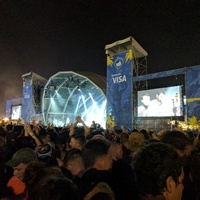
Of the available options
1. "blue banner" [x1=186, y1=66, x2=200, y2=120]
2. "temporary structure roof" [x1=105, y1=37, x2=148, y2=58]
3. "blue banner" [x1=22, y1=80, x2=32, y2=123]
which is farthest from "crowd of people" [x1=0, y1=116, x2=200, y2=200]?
"blue banner" [x1=22, y1=80, x2=32, y2=123]

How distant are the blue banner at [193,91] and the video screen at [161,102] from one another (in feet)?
2.54

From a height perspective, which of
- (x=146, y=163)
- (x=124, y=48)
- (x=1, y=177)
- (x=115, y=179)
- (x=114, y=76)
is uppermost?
(x=124, y=48)

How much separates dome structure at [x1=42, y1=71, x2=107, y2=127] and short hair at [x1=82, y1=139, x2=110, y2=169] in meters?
21.1

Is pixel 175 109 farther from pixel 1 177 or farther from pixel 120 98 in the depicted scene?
pixel 1 177

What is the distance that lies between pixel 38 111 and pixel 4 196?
2747 centimetres

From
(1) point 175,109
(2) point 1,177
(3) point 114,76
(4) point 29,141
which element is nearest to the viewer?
(2) point 1,177

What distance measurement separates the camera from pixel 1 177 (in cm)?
238

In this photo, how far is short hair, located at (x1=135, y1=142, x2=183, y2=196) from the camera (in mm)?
1228

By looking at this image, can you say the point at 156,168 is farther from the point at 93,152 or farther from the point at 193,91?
the point at 193,91

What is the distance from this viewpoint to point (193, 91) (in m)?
14.2

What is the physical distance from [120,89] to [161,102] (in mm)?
4092

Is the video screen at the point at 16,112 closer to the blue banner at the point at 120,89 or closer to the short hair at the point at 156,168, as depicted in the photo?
the blue banner at the point at 120,89

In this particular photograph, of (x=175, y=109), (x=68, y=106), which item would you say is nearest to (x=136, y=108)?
(x=175, y=109)

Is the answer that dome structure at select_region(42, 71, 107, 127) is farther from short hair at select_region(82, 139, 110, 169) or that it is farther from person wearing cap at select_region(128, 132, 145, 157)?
short hair at select_region(82, 139, 110, 169)
